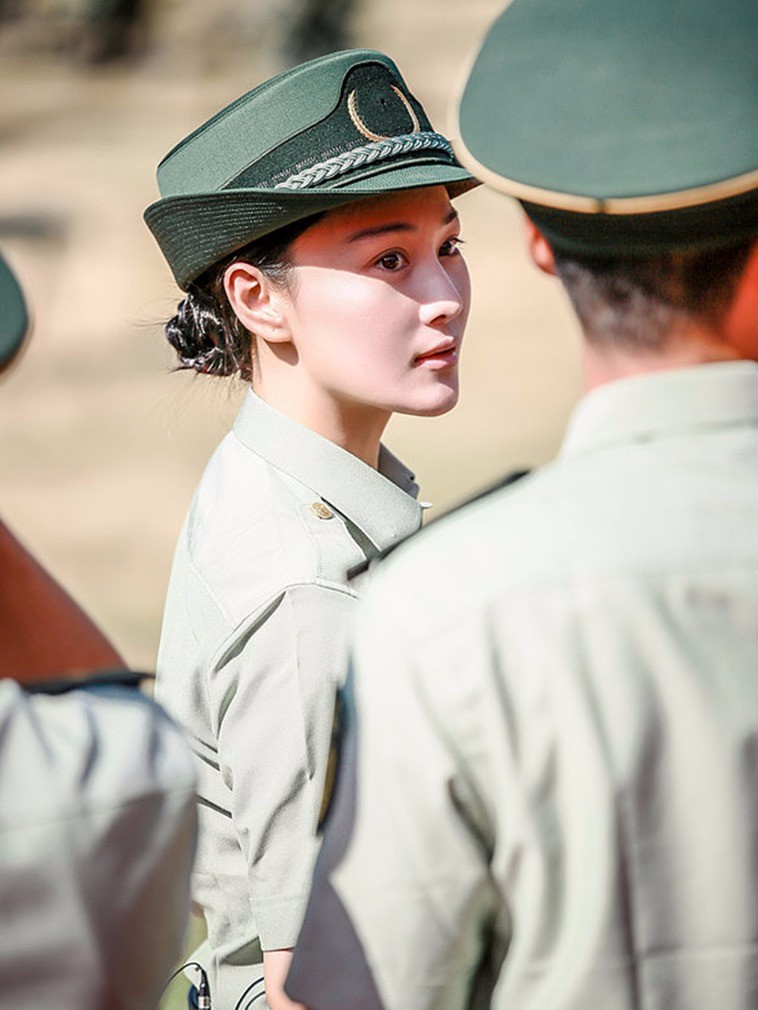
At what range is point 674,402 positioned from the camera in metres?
1.28

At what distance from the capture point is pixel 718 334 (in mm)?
1293

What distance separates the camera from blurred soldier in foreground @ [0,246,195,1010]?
121cm

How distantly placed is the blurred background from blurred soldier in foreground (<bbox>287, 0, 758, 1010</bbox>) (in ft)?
10.7

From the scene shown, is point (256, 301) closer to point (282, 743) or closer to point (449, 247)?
point (449, 247)

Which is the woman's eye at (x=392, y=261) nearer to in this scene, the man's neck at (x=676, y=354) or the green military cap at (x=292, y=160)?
the green military cap at (x=292, y=160)

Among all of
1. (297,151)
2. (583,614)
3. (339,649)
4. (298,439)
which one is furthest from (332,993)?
(297,151)

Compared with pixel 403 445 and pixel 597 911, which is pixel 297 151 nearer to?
pixel 597 911

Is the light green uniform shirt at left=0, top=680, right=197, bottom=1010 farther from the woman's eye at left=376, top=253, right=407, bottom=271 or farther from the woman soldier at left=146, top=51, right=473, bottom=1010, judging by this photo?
the woman's eye at left=376, top=253, right=407, bottom=271

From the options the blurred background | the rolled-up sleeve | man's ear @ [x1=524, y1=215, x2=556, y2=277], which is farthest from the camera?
the blurred background

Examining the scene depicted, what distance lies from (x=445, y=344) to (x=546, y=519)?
0.78 metres

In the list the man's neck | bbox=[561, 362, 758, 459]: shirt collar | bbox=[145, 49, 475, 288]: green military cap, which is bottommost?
bbox=[561, 362, 758, 459]: shirt collar

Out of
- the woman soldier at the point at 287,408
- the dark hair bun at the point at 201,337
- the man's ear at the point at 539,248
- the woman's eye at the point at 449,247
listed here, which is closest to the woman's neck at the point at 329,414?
the woman soldier at the point at 287,408

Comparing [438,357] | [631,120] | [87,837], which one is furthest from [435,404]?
[87,837]

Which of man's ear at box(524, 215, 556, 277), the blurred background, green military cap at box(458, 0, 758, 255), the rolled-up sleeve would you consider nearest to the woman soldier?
the rolled-up sleeve
